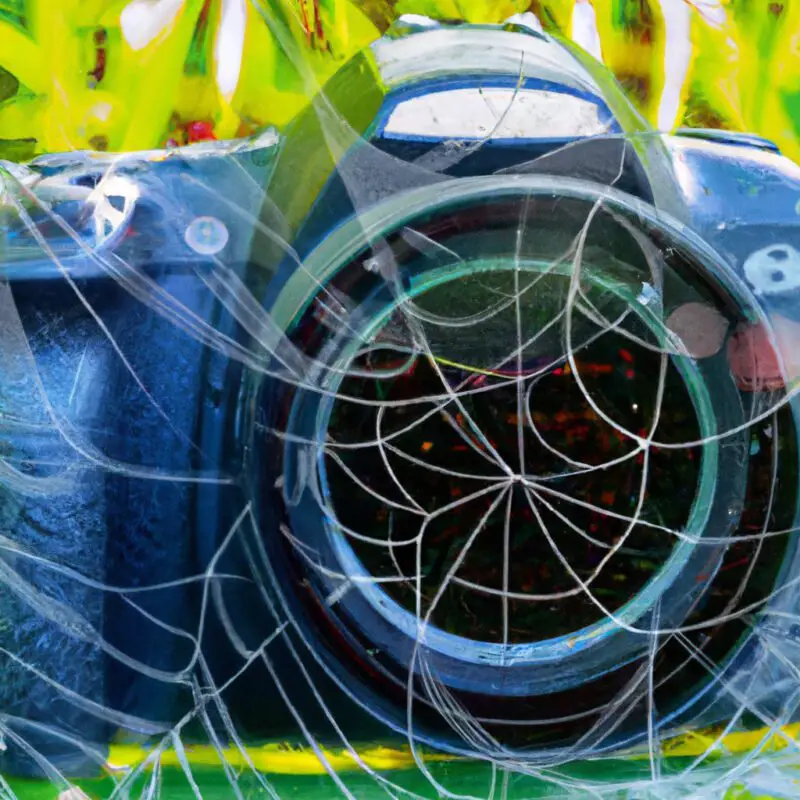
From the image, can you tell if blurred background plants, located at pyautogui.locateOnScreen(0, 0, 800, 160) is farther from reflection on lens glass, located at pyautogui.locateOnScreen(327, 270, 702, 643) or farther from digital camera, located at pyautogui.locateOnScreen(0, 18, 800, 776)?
reflection on lens glass, located at pyautogui.locateOnScreen(327, 270, 702, 643)

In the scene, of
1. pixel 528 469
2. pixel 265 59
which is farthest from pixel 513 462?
pixel 265 59

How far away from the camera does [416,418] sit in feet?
2.35

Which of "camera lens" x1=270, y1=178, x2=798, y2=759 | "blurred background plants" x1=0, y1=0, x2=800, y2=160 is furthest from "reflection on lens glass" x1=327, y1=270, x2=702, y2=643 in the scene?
"blurred background plants" x1=0, y1=0, x2=800, y2=160

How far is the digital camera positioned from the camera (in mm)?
710

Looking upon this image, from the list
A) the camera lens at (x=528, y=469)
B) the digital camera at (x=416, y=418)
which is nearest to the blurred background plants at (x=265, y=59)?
the digital camera at (x=416, y=418)

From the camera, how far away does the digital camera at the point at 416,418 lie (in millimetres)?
710

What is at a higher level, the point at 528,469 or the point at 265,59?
the point at 265,59

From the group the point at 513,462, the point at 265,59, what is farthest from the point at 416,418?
the point at 265,59

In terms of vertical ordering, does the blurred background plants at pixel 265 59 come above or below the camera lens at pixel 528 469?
above

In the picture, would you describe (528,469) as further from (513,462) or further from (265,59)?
(265,59)

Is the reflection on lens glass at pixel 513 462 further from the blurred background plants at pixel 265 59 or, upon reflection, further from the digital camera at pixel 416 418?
the blurred background plants at pixel 265 59

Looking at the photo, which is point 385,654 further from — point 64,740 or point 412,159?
point 412,159

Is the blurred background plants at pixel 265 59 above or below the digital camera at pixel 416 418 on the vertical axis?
above

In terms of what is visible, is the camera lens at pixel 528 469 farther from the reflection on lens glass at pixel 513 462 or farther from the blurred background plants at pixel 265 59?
the blurred background plants at pixel 265 59
